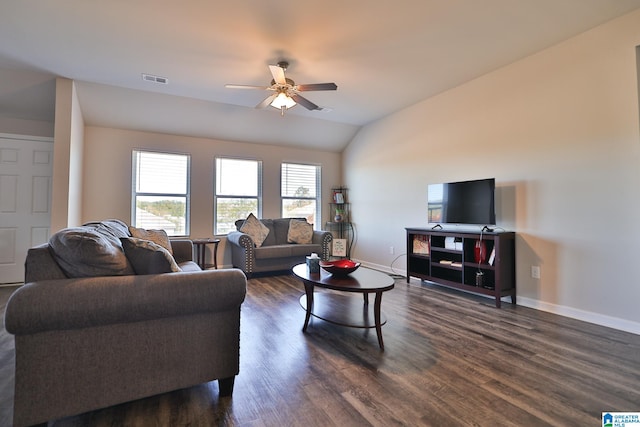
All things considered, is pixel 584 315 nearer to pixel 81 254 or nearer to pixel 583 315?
pixel 583 315

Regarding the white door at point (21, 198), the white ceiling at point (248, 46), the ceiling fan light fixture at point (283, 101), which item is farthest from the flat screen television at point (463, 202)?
the white door at point (21, 198)

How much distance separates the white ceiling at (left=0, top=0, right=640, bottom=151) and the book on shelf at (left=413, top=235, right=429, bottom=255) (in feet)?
6.88

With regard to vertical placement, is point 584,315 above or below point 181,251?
below

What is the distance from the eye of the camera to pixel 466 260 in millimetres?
3721

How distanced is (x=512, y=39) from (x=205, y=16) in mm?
2915

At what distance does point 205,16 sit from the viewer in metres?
2.61

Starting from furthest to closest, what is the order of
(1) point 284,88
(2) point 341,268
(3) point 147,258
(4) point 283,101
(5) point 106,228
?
(4) point 283,101 < (1) point 284,88 < (2) point 341,268 < (5) point 106,228 < (3) point 147,258

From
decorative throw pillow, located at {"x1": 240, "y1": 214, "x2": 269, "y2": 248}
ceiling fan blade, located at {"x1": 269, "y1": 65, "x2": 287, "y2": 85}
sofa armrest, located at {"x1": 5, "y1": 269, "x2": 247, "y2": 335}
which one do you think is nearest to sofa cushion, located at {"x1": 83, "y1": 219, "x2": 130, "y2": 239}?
sofa armrest, located at {"x1": 5, "y1": 269, "x2": 247, "y2": 335}

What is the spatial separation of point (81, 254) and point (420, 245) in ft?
12.8

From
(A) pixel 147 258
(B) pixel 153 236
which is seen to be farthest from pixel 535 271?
(B) pixel 153 236

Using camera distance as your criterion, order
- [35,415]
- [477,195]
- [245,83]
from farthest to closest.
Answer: [245,83]
[477,195]
[35,415]

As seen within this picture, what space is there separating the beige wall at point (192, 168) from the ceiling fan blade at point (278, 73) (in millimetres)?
2789

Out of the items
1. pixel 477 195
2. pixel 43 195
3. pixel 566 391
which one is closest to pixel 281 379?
pixel 566 391

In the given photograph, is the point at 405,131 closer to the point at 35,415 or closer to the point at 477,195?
the point at 477,195
